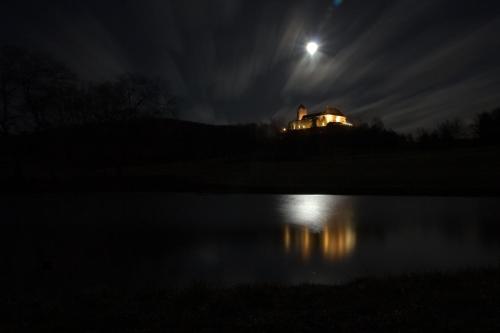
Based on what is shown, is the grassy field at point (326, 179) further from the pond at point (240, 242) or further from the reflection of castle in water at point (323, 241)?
the reflection of castle in water at point (323, 241)

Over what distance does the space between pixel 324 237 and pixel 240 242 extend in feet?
13.8

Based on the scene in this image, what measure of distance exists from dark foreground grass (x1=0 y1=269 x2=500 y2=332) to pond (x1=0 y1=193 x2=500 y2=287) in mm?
1933

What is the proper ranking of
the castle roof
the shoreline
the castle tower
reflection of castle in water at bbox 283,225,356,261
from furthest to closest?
the castle tower → the castle roof → the shoreline → reflection of castle in water at bbox 283,225,356,261

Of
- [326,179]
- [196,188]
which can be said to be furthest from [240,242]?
[326,179]

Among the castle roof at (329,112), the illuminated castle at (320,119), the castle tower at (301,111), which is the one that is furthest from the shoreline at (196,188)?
the castle tower at (301,111)

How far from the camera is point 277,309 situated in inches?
256

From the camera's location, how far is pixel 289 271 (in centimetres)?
1048

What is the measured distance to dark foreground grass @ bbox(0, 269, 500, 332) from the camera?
567 cm

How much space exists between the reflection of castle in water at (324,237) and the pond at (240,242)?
0.16 feet

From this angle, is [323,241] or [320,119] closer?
[323,241]

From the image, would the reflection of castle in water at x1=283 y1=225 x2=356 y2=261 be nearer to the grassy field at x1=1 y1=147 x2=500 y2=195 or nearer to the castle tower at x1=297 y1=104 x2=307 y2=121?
the grassy field at x1=1 y1=147 x2=500 y2=195

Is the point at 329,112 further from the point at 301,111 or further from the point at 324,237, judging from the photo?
the point at 324,237

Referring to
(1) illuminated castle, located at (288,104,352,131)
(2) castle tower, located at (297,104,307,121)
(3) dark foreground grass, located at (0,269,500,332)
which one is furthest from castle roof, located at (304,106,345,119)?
(3) dark foreground grass, located at (0,269,500,332)

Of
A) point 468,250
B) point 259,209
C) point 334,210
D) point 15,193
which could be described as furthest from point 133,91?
point 468,250
